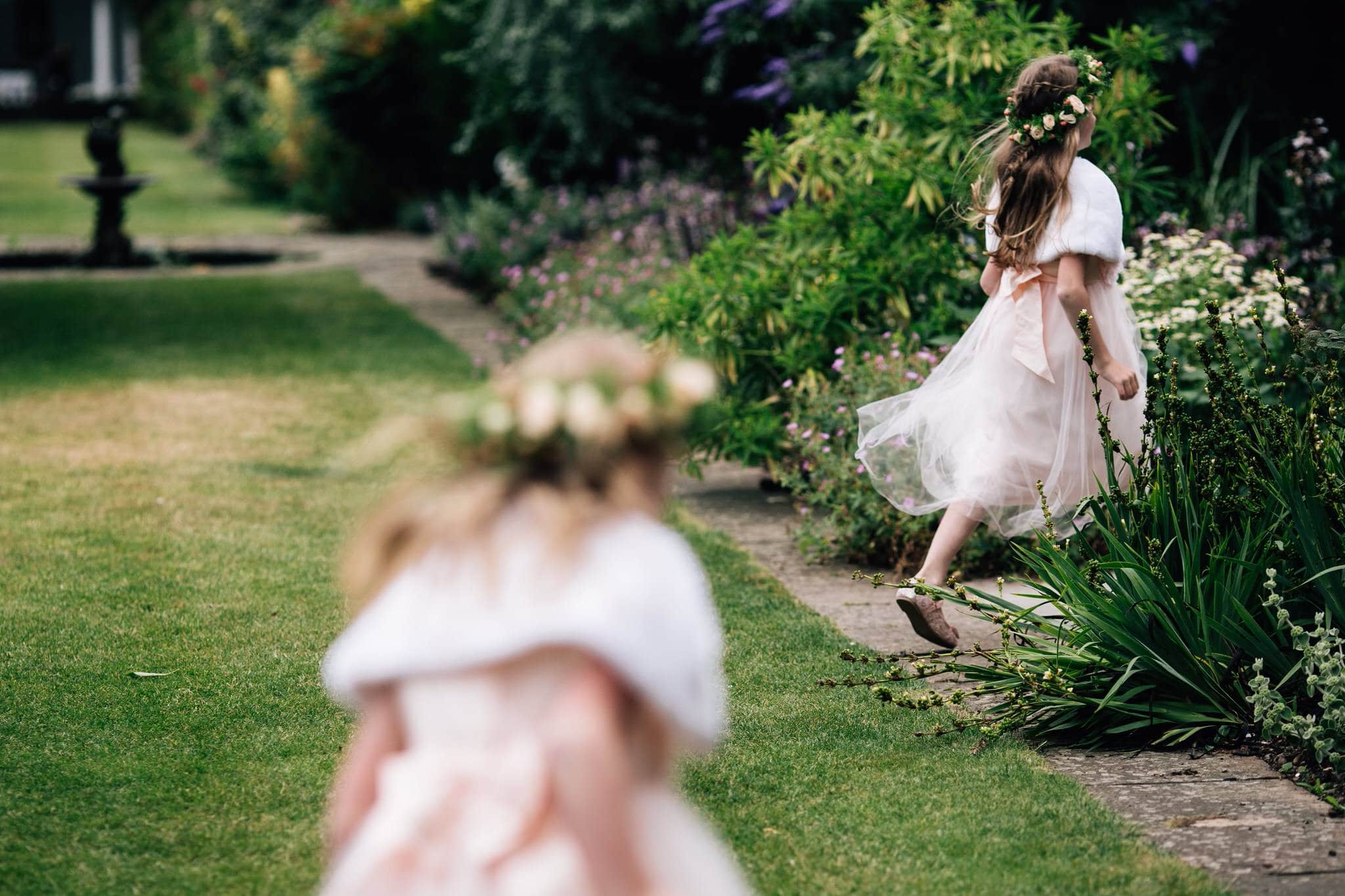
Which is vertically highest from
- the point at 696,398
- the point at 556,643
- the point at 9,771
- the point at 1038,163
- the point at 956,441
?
the point at 1038,163

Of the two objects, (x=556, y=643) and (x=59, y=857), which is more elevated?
(x=556, y=643)

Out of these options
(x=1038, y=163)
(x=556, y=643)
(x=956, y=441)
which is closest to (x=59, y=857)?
(x=556, y=643)

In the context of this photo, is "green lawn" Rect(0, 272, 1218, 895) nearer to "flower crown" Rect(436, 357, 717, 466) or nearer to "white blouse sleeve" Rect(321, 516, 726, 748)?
"white blouse sleeve" Rect(321, 516, 726, 748)

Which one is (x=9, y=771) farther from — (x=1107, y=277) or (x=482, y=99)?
(x=482, y=99)

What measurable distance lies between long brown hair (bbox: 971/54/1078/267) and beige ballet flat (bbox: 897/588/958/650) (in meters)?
1.07

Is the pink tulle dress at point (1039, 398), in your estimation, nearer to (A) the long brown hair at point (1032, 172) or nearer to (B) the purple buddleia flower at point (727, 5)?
(A) the long brown hair at point (1032, 172)

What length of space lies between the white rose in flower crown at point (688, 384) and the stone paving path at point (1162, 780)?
1.76 meters

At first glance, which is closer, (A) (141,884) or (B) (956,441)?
(A) (141,884)

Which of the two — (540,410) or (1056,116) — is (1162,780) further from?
(540,410)

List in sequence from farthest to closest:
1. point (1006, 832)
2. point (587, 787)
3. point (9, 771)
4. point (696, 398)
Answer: point (9, 771)
point (1006, 832)
point (696, 398)
point (587, 787)

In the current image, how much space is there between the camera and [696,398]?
6.61 ft

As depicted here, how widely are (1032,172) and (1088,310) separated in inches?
18.3

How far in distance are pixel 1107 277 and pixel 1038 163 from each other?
1.32 ft

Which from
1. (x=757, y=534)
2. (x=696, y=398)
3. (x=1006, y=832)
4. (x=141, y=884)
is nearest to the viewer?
(x=696, y=398)
